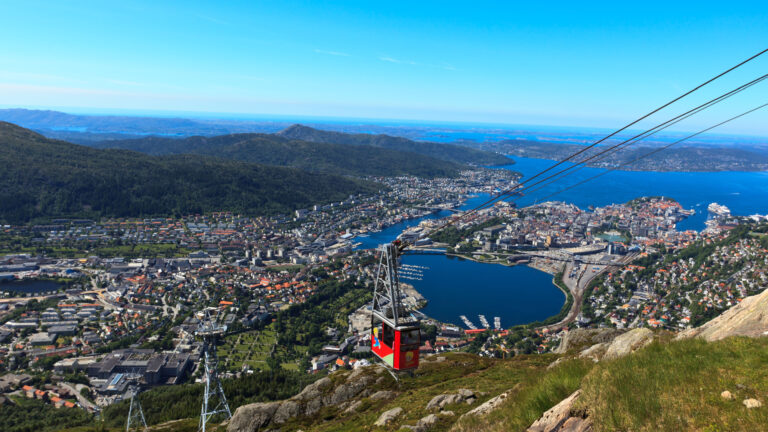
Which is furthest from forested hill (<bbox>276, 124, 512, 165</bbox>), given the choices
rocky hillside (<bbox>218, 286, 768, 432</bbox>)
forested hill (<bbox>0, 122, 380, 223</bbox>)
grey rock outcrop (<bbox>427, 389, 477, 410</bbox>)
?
rocky hillside (<bbox>218, 286, 768, 432</bbox>)

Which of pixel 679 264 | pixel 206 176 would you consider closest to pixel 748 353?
pixel 679 264

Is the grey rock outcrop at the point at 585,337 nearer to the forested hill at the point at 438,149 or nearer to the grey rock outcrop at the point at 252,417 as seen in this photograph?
the grey rock outcrop at the point at 252,417

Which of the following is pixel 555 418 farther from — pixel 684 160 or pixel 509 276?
pixel 684 160

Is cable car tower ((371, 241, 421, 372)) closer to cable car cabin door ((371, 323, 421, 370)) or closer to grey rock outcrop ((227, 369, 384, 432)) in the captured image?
cable car cabin door ((371, 323, 421, 370))

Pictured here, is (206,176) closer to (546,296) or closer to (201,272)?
(201,272)

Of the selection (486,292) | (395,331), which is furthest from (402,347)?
(486,292)
